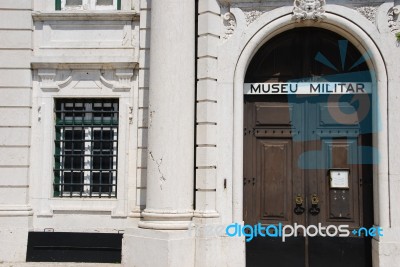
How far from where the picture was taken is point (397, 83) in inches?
314

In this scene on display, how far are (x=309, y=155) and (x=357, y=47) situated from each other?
2133 millimetres

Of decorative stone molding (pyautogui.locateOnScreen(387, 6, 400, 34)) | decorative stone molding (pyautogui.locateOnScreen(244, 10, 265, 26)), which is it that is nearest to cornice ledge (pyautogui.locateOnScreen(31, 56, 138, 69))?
decorative stone molding (pyautogui.locateOnScreen(244, 10, 265, 26))

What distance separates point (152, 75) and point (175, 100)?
619 mm

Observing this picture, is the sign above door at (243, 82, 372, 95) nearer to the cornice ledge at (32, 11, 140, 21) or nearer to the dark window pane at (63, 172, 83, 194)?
the cornice ledge at (32, 11, 140, 21)

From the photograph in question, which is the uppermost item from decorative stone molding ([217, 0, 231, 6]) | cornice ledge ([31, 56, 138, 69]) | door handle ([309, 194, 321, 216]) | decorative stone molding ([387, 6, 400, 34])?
decorative stone molding ([217, 0, 231, 6])

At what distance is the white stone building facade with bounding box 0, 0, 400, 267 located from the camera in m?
7.91

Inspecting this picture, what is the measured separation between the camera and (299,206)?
836 cm

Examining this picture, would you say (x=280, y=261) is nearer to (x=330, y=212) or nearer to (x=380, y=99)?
(x=330, y=212)

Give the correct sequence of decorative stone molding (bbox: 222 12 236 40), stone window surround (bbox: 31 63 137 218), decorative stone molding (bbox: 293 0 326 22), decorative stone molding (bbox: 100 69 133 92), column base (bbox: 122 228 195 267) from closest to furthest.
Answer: column base (bbox: 122 228 195 267)
decorative stone molding (bbox: 293 0 326 22)
decorative stone molding (bbox: 222 12 236 40)
stone window surround (bbox: 31 63 137 218)
decorative stone molding (bbox: 100 69 133 92)

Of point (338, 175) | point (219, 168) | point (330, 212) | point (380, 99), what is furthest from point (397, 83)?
point (219, 168)

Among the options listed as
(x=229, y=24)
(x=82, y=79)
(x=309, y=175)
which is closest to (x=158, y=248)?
(x=309, y=175)

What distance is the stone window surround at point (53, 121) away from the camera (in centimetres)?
871

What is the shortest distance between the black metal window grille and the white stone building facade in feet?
0.18

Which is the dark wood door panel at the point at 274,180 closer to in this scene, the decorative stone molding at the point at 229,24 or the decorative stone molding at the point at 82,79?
the decorative stone molding at the point at 229,24
